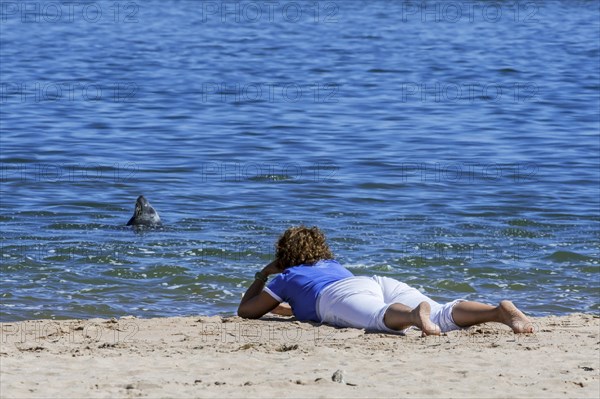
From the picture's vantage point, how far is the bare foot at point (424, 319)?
26.6 feet

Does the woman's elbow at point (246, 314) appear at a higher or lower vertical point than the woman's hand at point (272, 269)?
lower

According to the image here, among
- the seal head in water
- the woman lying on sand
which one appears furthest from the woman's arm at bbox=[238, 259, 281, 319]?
the seal head in water

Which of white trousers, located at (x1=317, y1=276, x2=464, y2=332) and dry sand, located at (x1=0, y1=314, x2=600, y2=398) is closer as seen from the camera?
dry sand, located at (x1=0, y1=314, x2=600, y2=398)

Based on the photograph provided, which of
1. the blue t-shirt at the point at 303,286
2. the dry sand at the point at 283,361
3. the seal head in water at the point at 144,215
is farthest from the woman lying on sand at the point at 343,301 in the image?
the seal head in water at the point at 144,215

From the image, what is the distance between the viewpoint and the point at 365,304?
8.44 m

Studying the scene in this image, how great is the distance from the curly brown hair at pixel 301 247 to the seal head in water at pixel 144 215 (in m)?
4.05

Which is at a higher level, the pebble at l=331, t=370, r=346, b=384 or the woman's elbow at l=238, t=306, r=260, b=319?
the pebble at l=331, t=370, r=346, b=384

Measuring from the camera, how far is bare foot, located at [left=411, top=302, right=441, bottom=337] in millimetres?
8094

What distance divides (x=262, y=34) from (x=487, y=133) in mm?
13637

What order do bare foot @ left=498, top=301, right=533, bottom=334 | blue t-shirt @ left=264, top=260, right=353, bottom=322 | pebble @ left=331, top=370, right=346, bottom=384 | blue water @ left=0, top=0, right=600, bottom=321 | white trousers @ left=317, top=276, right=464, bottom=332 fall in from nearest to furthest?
1. pebble @ left=331, top=370, right=346, bottom=384
2. bare foot @ left=498, top=301, right=533, bottom=334
3. white trousers @ left=317, top=276, right=464, bottom=332
4. blue t-shirt @ left=264, top=260, right=353, bottom=322
5. blue water @ left=0, top=0, right=600, bottom=321

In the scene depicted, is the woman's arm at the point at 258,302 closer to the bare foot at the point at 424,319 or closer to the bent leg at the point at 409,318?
the bent leg at the point at 409,318

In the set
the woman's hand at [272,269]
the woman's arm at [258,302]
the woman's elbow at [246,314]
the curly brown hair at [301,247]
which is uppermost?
the curly brown hair at [301,247]

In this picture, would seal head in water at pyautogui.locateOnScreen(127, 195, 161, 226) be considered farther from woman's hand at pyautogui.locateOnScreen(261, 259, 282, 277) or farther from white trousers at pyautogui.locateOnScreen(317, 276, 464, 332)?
white trousers at pyautogui.locateOnScreen(317, 276, 464, 332)

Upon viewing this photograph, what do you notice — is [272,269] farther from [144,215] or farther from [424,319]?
[144,215]
